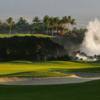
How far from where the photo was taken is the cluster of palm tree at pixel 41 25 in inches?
5463

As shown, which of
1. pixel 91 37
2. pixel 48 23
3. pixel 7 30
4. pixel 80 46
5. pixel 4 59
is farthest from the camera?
pixel 7 30

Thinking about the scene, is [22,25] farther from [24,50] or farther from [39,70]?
[39,70]

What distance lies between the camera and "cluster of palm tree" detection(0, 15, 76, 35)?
455 ft

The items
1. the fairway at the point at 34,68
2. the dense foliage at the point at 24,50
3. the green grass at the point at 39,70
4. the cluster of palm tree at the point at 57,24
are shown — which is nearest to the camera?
the green grass at the point at 39,70

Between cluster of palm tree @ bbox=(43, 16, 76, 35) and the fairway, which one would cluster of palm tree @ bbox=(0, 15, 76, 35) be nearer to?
cluster of palm tree @ bbox=(43, 16, 76, 35)

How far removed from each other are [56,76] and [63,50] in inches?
1811

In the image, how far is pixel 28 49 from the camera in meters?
80.8

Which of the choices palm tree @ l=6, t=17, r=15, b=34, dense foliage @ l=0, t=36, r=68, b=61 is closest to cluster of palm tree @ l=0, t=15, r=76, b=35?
palm tree @ l=6, t=17, r=15, b=34

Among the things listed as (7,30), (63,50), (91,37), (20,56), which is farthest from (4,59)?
(7,30)

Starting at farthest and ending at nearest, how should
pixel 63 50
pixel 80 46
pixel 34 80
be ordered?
pixel 80 46 < pixel 63 50 < pixel 34 80

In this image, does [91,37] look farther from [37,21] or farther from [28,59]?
[37,21]

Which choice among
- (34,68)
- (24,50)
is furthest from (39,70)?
(24,50)

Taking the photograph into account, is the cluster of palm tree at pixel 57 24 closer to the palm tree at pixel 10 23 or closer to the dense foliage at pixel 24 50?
the palm tree at pixel 10 23

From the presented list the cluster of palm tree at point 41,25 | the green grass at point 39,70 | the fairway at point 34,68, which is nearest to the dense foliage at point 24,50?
the fairway at point 34,68
